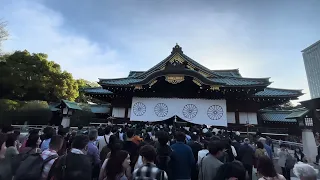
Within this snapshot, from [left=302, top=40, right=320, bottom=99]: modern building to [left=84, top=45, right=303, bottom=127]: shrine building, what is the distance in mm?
11382

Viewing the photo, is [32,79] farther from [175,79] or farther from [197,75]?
[197,75]

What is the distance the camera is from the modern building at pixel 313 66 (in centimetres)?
2189

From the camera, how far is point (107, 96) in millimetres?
17969

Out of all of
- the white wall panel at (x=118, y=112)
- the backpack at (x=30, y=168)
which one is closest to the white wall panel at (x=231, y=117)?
Result: the white wall panel at (x=118, y=112)

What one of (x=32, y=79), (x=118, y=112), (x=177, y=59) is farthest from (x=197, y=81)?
(x=32, y=79)

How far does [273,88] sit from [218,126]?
6.32 meters

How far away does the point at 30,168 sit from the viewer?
7.98 ft

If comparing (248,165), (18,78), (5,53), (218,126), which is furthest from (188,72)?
(5,53)

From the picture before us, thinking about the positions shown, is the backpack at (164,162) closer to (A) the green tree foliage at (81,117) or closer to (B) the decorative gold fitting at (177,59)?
(B) the decorative gold fitting at (177,59)

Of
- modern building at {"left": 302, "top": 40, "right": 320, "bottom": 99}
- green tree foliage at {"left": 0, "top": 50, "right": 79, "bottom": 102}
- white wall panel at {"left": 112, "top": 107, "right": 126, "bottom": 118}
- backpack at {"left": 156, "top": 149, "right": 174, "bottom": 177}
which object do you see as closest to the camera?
backpack at {"left": 156, "top": 149, "right": 174, "bottom": 177}

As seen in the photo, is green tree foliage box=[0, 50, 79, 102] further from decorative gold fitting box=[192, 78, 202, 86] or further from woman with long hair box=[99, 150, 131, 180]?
woman with long hair box=[99, 150, 131, 180]

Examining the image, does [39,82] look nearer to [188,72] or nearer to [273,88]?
[188,72]

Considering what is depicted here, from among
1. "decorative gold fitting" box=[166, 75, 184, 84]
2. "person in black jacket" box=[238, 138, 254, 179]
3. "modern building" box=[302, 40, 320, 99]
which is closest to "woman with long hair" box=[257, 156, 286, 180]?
"person in black jacket" box=[238, 138, 254, 179]

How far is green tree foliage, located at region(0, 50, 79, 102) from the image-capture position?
21172 mm
